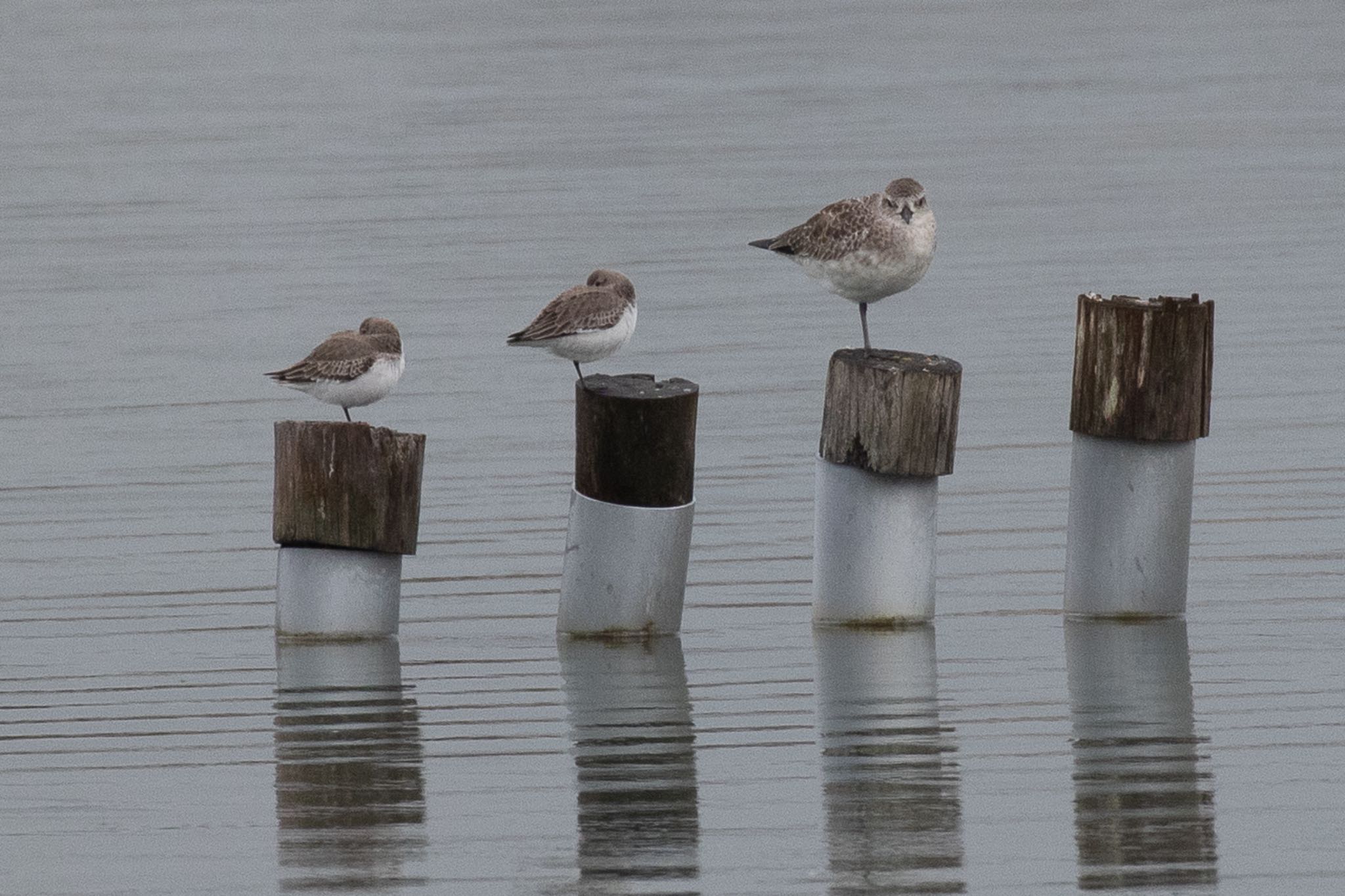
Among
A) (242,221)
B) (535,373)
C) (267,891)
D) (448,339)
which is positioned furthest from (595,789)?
(242,221)

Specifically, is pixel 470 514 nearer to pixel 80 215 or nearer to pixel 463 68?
pixel 80 215

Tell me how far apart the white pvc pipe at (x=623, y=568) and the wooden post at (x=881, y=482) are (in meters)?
0.60

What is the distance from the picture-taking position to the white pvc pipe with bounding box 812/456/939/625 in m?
10.6

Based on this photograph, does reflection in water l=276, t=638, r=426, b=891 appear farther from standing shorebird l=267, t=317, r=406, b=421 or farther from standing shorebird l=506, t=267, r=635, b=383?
standing shorebird l=506, t=267, r=635, b=383

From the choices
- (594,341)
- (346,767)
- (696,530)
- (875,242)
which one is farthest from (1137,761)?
(696,530)

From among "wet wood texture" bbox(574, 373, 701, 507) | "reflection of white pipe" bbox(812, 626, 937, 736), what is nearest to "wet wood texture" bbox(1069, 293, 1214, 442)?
"reflection of white pipe" bbox(812, 626, 937, 736)

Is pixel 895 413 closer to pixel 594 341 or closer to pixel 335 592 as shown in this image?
pixel 594 341

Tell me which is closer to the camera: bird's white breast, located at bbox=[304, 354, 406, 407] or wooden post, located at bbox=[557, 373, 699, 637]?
wooden post, located at bbox=[557, 373, 699, 637]

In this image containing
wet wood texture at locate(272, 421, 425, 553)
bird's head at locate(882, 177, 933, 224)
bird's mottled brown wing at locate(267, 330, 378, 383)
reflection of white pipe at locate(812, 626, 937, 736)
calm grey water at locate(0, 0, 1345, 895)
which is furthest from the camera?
bird's head at locate(882, 177, 933, 224)

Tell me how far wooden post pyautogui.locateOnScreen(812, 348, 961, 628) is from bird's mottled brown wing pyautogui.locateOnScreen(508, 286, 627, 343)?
100 cm

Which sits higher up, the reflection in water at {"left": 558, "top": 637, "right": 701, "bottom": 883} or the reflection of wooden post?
the reflection of wooden post

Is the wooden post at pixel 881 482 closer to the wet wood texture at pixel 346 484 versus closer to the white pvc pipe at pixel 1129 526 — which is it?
the white pvc pipe at pixel 1129 526

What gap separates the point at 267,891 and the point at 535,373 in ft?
36.9

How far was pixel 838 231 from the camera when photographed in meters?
11.2
